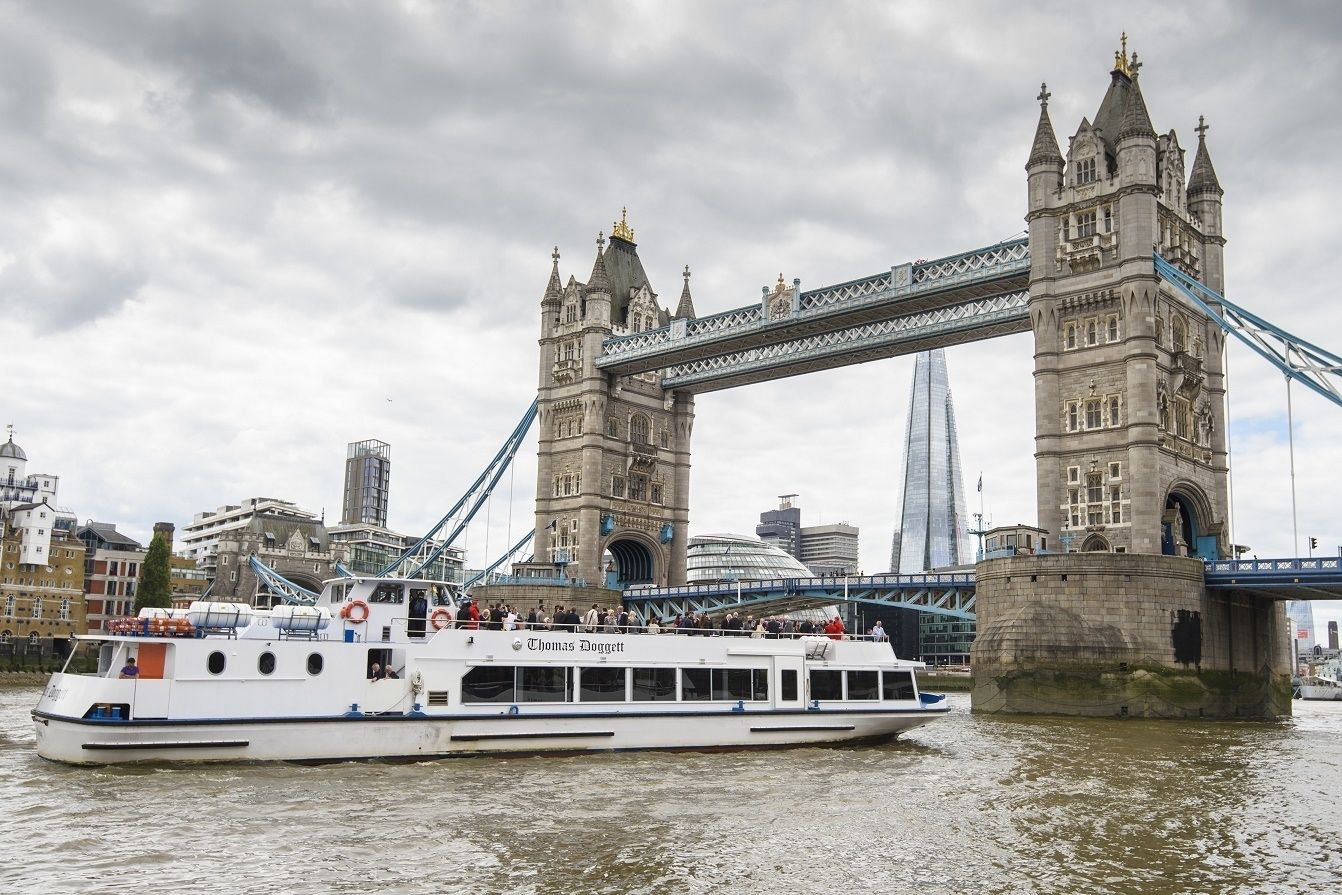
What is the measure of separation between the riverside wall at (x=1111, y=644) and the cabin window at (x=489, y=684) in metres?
24.2

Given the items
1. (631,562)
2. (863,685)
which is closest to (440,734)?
(863,685)

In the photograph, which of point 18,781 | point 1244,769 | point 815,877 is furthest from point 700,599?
point 815,877

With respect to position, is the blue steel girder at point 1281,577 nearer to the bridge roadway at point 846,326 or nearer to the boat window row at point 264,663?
the bridge roadway at point 846,326

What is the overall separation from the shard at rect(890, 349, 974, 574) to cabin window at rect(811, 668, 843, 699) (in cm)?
14725

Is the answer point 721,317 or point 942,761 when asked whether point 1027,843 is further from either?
point 721,317

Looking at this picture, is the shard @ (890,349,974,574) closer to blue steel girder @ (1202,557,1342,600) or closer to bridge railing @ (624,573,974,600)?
bridge railing @ (624,573,974,600)

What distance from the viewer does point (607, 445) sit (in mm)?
76750

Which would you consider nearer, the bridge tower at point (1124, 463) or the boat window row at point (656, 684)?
the boat window row at point (656, 684)

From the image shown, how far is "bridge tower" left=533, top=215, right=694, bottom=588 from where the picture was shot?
250 ft

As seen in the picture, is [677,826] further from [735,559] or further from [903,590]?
[735,559]

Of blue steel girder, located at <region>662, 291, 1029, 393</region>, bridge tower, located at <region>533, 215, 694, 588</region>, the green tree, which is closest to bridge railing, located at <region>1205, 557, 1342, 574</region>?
blue steel girder, located at <region>662, 291, 1029, 393</region>

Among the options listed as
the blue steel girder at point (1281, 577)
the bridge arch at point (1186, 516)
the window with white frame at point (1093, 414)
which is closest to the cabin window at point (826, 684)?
the blue steel girder at point (1281, 577)

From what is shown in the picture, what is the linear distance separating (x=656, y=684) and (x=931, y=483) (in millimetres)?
158687

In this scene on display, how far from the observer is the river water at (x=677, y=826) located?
15570mm
